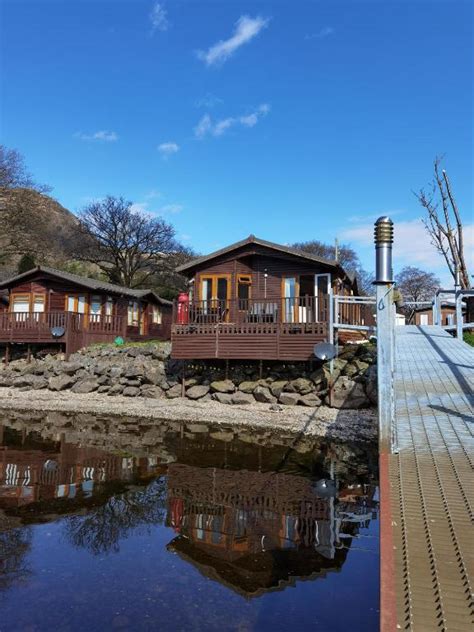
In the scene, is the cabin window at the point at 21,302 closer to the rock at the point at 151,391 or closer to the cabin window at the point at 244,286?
the rock at the point at 151,391

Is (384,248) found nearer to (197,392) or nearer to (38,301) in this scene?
(197,392)

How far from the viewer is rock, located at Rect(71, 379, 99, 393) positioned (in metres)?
19.9

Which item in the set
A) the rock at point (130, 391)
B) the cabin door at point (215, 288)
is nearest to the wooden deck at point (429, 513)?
the cabin door at point (215, 288)

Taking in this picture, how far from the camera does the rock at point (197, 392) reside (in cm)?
1756

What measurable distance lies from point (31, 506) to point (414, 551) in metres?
6.20

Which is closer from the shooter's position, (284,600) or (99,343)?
(284,600)

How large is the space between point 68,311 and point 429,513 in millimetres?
22720

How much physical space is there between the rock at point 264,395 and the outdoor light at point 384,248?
1123 centimetres

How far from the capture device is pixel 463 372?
10.0 metres

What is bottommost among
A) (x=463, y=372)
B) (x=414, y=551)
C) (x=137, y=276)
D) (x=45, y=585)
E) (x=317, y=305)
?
(x=45, y=585)

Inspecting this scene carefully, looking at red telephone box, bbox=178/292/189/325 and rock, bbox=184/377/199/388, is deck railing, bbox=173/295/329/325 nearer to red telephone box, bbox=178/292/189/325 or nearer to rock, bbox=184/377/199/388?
red telephone box, bbox=178/292/189/325

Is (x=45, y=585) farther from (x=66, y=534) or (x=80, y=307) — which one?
(x=80, y=307)

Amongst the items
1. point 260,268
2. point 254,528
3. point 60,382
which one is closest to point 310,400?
point 260,268

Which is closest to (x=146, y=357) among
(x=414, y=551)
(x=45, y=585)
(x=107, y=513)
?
(x=107, y=513)
